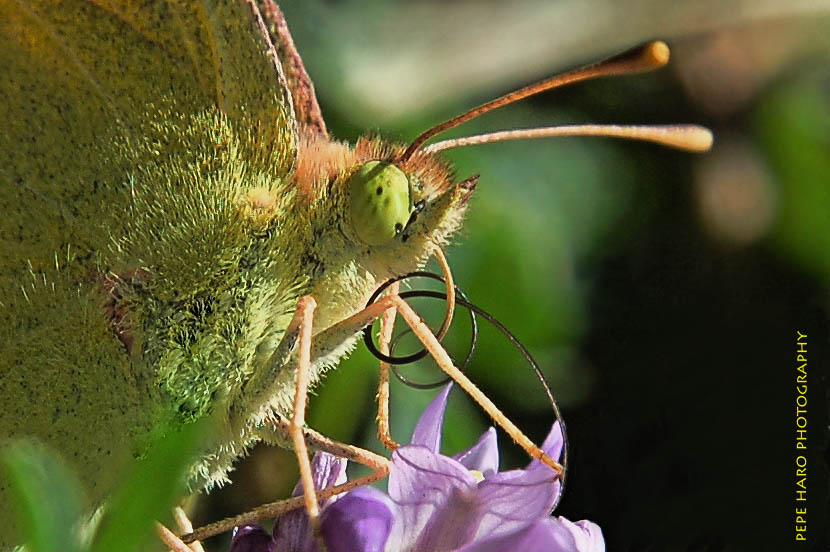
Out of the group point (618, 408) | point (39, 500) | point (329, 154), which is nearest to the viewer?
point (39, 500)

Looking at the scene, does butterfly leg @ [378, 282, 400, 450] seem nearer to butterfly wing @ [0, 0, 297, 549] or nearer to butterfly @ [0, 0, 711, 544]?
→ butterfly @ [0, 0, 711, 544]

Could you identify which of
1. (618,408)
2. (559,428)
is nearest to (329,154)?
(559,428)

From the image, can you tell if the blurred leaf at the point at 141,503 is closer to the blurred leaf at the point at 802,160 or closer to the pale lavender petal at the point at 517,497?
the pale lavender petal at the point at 517,497

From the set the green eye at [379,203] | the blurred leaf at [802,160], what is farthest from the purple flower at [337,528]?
the blurred leaf at [802,160]

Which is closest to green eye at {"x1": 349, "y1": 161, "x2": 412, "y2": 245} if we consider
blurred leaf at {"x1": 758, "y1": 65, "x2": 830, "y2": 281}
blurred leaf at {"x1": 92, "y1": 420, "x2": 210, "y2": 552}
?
blurred leaf at {"x1": 92, "y1": 420, "x2": 210, "y2": 552}

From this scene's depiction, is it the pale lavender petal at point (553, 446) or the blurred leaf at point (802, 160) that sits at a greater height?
the blurred leaf at point (802, 160)

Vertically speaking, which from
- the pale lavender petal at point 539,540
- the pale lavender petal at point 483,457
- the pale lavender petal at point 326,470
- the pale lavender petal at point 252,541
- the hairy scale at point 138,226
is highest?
the hairy scale at point 138,226

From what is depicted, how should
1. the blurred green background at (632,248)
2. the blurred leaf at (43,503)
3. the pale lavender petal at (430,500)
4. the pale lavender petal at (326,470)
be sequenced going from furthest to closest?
the blurred green background at (632,248)
the pale lavender petal at (326,470)
the pale lavender petal at (430,500)
the blurred leaf at (43,503)

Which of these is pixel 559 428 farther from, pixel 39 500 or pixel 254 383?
pixel 39 500
